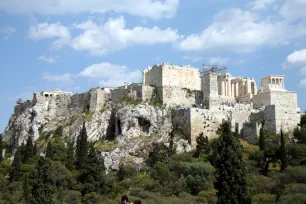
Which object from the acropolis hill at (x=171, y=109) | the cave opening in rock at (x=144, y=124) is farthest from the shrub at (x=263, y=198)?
the cave opening in rock at (x=144, y=124)

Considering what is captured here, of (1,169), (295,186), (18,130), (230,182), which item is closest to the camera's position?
(230,182)

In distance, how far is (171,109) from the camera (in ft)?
215

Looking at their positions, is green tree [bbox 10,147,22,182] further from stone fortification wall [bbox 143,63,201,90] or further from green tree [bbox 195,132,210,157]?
stone fortification wall [bbox 143,63,201,90]

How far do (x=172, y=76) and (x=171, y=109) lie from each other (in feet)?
18.9

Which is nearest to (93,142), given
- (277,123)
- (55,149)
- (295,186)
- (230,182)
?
(55,149)

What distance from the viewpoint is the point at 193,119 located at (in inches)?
2458

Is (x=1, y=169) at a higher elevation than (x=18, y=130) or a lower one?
lower

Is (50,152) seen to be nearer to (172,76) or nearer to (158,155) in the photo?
(158,155)

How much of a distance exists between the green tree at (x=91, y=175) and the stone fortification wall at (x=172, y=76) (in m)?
18.0

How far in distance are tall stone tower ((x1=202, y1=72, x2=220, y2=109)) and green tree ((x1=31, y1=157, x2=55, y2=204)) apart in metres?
26.8

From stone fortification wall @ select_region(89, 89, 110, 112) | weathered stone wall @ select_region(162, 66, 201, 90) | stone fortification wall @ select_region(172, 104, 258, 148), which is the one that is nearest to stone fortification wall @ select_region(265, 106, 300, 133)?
stone fortification wall @ select_region(172, 104, 258, 148)

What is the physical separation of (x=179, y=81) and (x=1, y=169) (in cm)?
2550

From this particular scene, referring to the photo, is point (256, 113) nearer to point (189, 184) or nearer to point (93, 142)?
point (189, 184)

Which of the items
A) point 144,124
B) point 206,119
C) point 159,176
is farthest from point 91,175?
point 206,119
